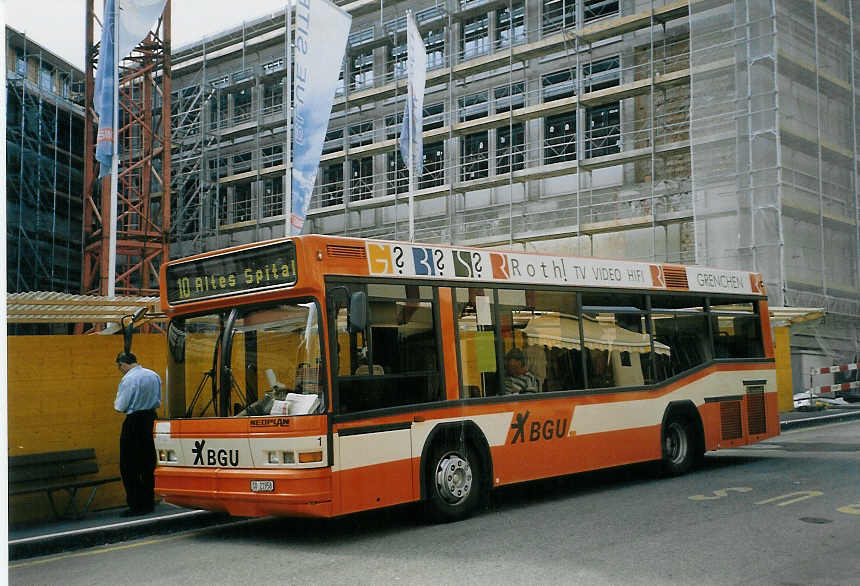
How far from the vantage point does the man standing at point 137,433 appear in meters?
9.45

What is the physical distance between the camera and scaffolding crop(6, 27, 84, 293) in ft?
94.0

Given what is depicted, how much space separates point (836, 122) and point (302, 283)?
878 inches

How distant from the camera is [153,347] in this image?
1084 centimetres

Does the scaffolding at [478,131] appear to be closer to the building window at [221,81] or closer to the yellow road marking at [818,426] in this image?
the building window at [221,81]

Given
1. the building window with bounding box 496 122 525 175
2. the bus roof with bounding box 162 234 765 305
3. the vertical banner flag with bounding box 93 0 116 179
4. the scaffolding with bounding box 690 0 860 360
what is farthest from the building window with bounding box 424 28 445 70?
the bus roof with bounding box 162 234 765 305

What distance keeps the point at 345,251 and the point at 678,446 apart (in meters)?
5.80

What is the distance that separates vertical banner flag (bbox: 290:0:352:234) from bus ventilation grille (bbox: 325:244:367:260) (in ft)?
36.3

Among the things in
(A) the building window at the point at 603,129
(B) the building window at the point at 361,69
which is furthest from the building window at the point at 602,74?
(B) the building window at the point at 361,69

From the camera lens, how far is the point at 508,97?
99.2ft

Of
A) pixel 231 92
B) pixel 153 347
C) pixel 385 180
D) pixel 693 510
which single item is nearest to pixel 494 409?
pixel 693 510

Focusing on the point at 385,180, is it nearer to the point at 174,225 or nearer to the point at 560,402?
the point at 174,225

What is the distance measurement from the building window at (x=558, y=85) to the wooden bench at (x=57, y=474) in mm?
21924

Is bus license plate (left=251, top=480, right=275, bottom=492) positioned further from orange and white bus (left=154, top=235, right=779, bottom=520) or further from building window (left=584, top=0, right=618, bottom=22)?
building window (left=584, top=0, right=618, bottom=22)

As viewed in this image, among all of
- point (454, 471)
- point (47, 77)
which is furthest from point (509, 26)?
point (454, 471)
